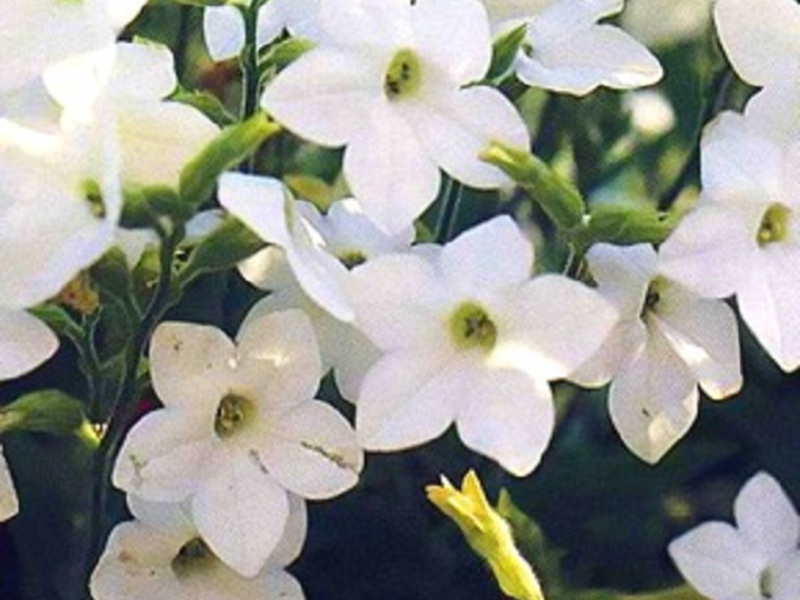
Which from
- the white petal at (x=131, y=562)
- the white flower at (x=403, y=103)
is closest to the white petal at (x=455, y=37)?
the white flower at (x=403, y=103)

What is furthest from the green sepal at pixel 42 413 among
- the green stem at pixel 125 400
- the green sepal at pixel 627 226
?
the green sepal at pixel 627 226

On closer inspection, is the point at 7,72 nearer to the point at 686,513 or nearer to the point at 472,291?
the point at 472,291

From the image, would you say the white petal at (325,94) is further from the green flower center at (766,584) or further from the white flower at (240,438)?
the green flower center at (766,584)

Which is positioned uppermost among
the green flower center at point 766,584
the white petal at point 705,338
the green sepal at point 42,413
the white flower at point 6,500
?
the white petal at point 705,338

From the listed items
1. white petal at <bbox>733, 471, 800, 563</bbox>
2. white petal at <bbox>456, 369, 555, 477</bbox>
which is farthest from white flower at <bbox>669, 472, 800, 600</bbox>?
white petal at <bbox>456, 369, 555, 477</bbox>

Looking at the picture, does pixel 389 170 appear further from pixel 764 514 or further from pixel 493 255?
pixel 764 514

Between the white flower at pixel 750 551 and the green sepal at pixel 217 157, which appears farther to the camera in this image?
the white flower at pixel 750 551

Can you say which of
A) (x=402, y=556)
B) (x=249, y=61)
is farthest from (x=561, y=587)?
(x=249, y=61)

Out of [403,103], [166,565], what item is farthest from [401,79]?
[166,565]

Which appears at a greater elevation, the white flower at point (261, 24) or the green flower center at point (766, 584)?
the white flower at point (261, 24)
